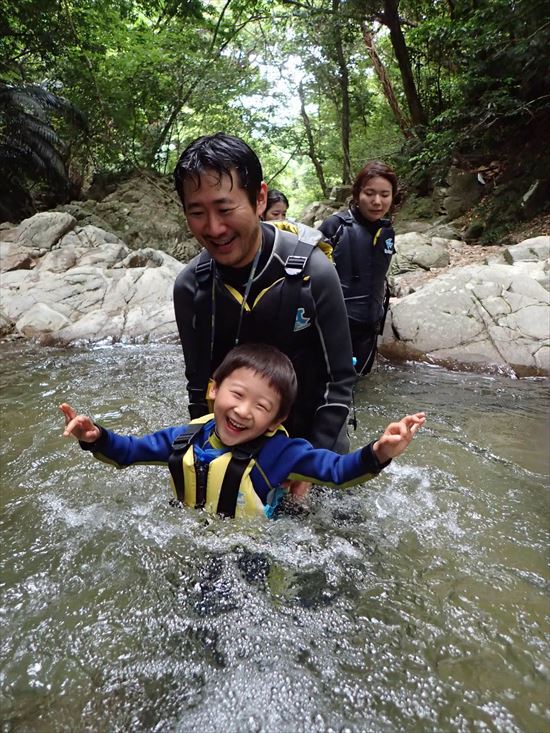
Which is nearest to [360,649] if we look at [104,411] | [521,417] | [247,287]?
[247,287]

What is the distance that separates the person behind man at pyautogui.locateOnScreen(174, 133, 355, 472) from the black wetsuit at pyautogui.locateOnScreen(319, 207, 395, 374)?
2209 millimetres

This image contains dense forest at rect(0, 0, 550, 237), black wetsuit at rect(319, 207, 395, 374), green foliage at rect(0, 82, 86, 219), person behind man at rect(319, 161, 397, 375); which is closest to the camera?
person behind man at rect(319, 161, 397, 375)

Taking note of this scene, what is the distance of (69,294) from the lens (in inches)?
340

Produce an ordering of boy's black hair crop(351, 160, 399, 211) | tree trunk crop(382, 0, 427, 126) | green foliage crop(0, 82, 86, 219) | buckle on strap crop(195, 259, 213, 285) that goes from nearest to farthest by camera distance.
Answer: buckle on strap crop(195, 259, 213, 285)
boy's black hair crop(351, 160, 399, 211)
tree trunk crop(382, 0, 427, 126)
green foliage crop(0, 82, 86, 219)

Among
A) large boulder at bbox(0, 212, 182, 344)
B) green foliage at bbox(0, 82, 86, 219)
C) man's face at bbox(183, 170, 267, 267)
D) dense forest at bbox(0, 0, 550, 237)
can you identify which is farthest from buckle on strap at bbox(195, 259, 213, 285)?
green foliage at bbox(0, 82, 86, 219)

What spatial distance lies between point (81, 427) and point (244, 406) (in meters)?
0.64

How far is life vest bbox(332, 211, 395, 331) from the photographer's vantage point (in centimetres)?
433

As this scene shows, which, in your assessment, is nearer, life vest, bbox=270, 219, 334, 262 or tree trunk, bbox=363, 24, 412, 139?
life vest, bbox=270, 219, 334, 262

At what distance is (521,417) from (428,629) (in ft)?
9.89

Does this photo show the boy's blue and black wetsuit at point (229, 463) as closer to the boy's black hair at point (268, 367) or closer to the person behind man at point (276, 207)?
the boy's black hair at point (268, 367)

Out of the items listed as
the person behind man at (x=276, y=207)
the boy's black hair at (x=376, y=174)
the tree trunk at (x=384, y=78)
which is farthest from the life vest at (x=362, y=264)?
the tree trunk at (x=384, y=78)

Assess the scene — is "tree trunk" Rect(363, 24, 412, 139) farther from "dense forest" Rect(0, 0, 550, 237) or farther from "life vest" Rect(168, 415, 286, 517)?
"life vest" Rect(168, 415, 286, 517)

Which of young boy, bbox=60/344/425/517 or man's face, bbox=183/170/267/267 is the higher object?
man's face, bbox=183/170/267/267

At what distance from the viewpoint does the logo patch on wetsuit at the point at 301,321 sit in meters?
2.05
